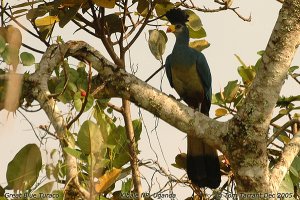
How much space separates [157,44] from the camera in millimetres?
3432

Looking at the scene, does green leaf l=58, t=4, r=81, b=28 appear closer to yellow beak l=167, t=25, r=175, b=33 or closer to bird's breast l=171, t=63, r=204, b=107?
yellow beak l=167, t=25, r=175, b=33

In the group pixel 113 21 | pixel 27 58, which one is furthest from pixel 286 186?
pixel 27 58

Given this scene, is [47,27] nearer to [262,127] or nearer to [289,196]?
[262,127]

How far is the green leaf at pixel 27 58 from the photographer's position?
2.97 metres

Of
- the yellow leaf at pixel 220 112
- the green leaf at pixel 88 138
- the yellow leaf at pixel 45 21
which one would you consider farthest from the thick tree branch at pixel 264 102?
the yellow leaf at pixel 45 21

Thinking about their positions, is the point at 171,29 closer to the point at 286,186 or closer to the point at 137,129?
the point at 137,129

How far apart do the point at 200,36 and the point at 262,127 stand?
49.1 inches

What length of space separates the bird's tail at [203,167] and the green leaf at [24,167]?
1386 mm

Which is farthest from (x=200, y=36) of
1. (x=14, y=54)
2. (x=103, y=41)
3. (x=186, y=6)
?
(x=14, y=54)

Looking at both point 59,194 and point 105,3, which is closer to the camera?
point 59,194

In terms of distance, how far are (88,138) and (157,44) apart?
4.12ft

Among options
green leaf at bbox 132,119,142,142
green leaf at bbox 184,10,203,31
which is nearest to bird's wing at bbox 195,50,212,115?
green leaf at bbox 184,10,203,31

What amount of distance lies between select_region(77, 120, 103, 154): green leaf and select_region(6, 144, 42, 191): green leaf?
0.61ft

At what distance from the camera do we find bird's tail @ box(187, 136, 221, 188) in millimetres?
3637
